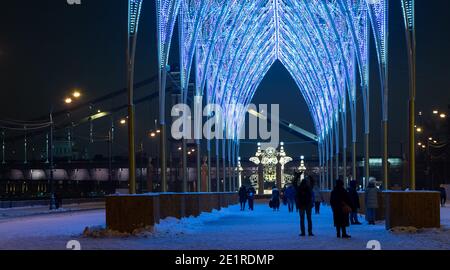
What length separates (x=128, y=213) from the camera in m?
24.5

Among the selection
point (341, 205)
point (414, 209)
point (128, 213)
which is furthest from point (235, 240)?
point (414, 209)

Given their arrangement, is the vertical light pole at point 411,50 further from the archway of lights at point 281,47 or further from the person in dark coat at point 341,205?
the archway of lights at point 281,47

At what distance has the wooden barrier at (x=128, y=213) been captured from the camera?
24391mm

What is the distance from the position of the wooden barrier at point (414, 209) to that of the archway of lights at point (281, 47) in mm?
11140

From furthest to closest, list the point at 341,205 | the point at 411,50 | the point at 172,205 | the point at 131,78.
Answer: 1. the point at 172,205
2. the point at 131,78
3. the point at 411,50
4. the point at 341,205

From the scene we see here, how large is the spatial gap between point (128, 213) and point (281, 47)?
6176cm

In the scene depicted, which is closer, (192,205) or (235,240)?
(235,240)

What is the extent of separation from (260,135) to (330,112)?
114m

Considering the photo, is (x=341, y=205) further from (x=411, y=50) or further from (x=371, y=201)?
(x=371, y=201)

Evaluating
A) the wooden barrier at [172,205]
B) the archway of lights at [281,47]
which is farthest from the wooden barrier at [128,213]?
the archway of lights at [281,47]

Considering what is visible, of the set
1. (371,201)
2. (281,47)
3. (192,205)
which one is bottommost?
(192,205)
